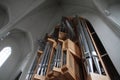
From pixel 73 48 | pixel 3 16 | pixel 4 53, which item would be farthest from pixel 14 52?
pixel 73 48

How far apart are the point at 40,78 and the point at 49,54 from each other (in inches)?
55.1

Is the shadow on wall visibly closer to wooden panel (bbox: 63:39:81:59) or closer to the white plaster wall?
the white plaster wall

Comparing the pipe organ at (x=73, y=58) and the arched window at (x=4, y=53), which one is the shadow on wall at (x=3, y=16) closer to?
the arched window at (x=4, y=53)

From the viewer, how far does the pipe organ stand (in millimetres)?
3952

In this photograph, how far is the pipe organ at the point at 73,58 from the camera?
3952 mm

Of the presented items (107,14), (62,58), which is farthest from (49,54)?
(107,14)

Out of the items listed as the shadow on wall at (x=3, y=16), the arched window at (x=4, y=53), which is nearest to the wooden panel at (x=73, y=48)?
the shadow on wall at (x=3, y=16)

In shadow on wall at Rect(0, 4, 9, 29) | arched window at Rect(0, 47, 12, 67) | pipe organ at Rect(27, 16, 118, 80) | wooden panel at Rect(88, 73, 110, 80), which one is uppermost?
shadow on wall at Rect(0, 4, 9, 29)

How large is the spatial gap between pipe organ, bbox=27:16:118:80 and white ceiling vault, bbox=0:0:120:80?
0.37 meters

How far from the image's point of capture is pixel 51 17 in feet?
28.6

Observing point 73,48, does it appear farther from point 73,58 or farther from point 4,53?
point 4,53

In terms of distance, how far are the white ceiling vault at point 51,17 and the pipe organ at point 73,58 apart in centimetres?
37

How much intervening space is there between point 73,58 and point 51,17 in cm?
436

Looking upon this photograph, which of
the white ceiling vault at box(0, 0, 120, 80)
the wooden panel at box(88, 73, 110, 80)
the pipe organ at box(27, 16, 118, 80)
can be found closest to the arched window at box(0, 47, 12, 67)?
the white ceiling vault at box(0, 0, 120, 80)
